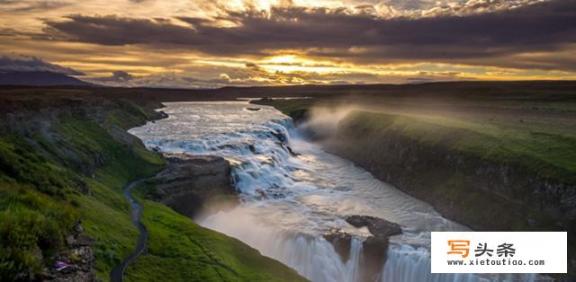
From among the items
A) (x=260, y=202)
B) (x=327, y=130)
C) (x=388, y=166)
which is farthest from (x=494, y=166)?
(x=327, y=130)

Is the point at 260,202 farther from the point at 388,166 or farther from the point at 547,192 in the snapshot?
the point at 547,192

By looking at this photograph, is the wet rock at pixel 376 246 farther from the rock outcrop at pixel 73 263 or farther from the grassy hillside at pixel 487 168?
the rock outcrop at pixel 73 263

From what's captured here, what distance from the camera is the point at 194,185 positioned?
52844 mm

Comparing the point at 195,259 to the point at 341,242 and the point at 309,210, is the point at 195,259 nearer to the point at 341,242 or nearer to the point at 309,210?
the point at 341,242

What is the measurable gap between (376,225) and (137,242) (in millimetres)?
22962

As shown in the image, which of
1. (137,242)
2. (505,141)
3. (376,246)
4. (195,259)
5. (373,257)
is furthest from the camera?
(505,141)

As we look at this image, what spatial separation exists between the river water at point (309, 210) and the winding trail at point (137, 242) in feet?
27.9

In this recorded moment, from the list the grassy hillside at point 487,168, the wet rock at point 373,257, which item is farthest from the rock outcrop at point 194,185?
the grassy hillside at point 487,168

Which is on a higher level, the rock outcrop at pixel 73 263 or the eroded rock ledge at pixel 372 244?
the rock outcrop at pixel 73 263

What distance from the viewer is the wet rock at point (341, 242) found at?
38594 millimetres

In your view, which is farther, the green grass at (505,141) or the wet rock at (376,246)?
the green grass at (505,141)

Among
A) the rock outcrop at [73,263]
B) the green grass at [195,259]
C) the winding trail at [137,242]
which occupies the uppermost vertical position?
the rock outcrop at [73,263]

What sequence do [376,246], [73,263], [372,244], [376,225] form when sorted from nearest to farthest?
→ [73,263], [376,246], [372,244], [376,225]

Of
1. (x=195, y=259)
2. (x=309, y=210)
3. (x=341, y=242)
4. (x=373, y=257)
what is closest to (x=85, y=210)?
(x=195, y=259)
